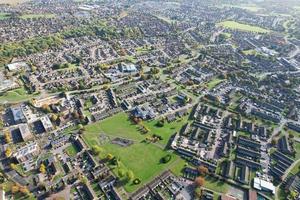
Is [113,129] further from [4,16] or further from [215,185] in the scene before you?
[4,16]

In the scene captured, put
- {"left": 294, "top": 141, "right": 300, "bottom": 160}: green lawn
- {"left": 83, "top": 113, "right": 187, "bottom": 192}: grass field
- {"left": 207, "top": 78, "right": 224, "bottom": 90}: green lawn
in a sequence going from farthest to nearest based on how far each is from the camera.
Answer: {"left": 207, "top": 78, "right": 224, "bottom": 90}: green lawn → {"left": 294, "top": 141, "right": 300, "bottom": 160}: green lawn → {"left": 83, "top": 113, "right": 187, "bottom": 192}: grass field

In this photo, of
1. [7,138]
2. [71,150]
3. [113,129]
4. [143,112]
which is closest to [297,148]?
[143,112]

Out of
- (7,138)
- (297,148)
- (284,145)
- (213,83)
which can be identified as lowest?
(297,148)

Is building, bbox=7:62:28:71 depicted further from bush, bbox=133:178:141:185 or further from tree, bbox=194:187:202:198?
tree, bbox=194:187:202:198

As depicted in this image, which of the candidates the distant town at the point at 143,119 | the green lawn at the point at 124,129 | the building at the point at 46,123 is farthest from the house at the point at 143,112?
the building at the point at 46,123

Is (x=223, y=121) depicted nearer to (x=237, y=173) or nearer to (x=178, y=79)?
(x=237, y=173)

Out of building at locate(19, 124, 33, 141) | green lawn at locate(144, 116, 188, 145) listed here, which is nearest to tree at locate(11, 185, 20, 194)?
building at locate(19, 124, 33, 141)

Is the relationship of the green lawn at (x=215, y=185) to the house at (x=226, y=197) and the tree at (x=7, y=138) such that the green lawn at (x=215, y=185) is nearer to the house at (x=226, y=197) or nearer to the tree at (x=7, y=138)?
the house at (x=226, y=197)
